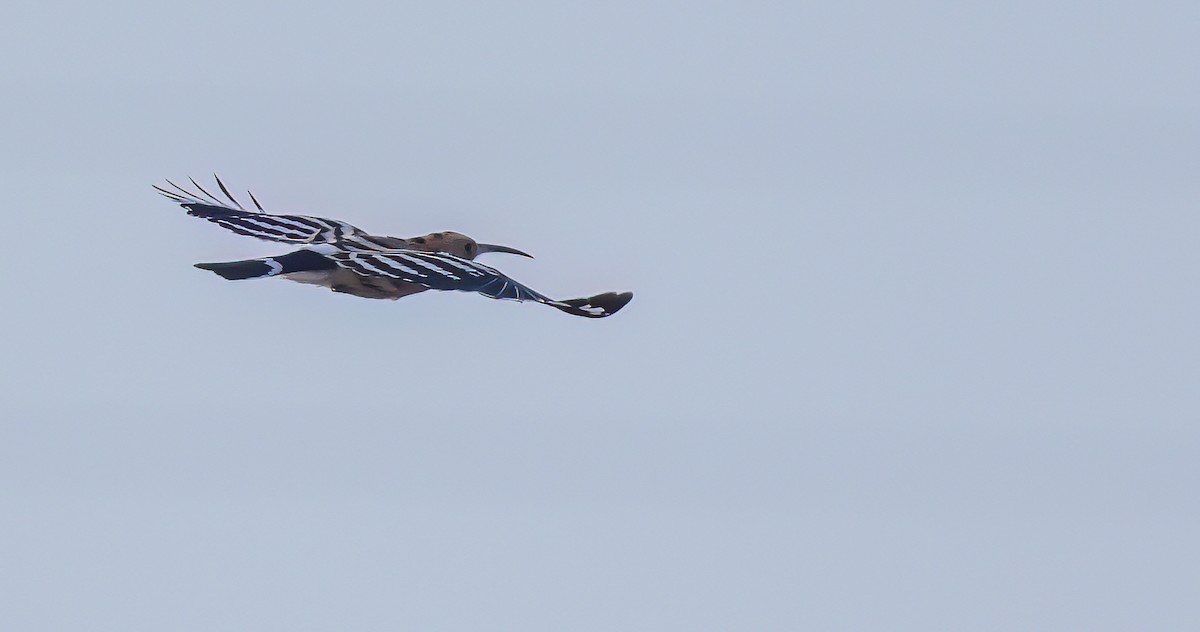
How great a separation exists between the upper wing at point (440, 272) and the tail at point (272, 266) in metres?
0.13

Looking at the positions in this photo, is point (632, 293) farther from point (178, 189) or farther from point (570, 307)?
point (178, 189)

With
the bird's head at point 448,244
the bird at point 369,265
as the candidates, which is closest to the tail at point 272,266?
the bird at point 369,265

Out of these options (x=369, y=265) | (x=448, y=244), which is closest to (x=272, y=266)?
(x=369, y=265)

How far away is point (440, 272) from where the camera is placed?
15.3m

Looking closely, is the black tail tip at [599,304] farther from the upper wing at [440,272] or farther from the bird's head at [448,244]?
the bird's head at [448,244]

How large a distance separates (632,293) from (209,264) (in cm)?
370

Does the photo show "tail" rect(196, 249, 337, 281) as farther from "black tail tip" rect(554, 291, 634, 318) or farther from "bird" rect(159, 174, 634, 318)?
"black tail tip" rect(554, 291, 634, 318)

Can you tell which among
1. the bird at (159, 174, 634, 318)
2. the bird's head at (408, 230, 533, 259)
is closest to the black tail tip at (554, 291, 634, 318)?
the bird at (159, 174, 634, 318)

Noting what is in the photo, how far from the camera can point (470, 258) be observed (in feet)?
59.7

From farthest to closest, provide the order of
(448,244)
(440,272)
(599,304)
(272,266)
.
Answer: (448,244), (599,304), (272,266), (440,272)

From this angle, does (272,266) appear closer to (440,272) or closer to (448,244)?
(440,272)

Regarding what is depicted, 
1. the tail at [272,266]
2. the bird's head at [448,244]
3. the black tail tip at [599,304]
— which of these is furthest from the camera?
the bird's head at [448,244]

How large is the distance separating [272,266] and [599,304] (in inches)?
112

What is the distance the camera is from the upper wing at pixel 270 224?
1689cm
